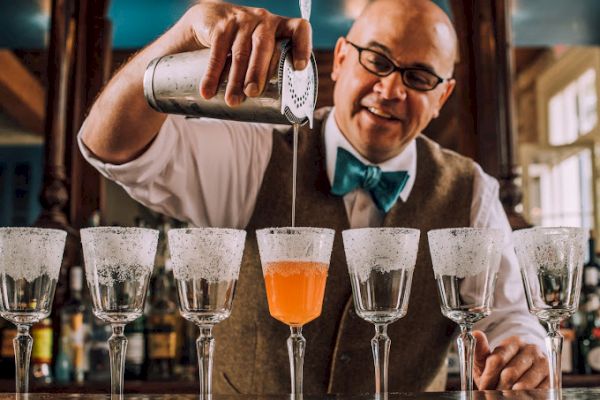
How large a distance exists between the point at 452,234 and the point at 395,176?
93 cm

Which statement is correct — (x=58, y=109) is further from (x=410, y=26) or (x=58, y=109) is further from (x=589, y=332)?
(x=589, y=332)

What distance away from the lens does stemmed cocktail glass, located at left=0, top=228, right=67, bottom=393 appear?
A: 108 cm

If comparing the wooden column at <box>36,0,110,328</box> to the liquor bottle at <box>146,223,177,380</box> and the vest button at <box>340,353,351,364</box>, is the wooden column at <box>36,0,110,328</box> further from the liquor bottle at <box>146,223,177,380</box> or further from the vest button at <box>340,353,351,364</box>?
the vest button at <box>340,353,351,364</box>

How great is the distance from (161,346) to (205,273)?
69.9 inches

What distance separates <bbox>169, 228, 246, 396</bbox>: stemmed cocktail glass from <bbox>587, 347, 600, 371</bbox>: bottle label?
2297 millimetres

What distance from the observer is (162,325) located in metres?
2.95

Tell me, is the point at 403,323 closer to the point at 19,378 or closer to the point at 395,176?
the point at 395,176

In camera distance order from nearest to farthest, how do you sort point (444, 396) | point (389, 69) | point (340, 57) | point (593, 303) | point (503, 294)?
point (444, 396)
point (503, 294)
point (389, 69)
point (340, 57)
point (593, 303)

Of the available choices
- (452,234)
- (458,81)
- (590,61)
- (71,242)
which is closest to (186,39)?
(452,234)

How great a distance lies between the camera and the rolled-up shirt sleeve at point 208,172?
192 centimetres

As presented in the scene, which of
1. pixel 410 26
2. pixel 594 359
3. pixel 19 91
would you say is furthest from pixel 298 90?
pixel 19 91

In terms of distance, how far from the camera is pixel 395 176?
2.08 m

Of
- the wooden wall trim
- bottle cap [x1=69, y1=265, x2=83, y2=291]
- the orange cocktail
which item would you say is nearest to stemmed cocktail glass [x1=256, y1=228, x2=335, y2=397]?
the orange cocktail

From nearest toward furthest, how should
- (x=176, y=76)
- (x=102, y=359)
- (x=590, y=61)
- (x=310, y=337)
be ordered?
(x=176, y=76) < (x=310, y=337) < (x=102, y=359) < (x=590, y=61)
